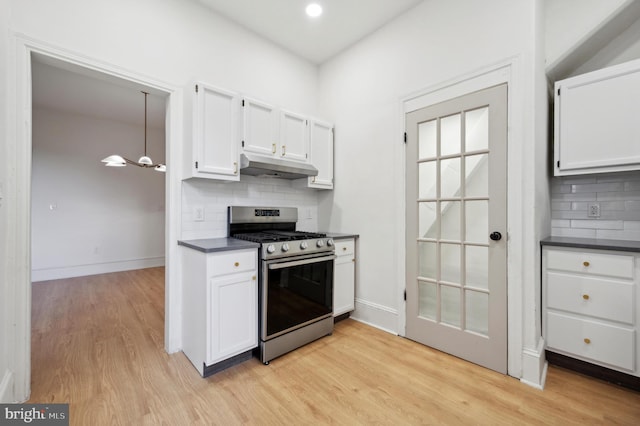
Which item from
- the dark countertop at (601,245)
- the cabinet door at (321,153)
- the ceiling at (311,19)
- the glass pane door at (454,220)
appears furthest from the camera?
the cabinet door at (321,153)

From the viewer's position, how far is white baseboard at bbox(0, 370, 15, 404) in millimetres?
1392

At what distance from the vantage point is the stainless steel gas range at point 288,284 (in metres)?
2.10

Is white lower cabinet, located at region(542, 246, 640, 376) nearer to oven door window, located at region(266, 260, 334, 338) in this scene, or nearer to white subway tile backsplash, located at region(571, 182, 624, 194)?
white subway tile backsplash, located at region(571, 182, 624, 194)

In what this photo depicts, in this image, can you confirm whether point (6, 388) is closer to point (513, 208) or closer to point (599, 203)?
point (513, 208)

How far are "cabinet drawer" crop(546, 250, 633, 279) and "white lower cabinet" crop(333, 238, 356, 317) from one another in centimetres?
160

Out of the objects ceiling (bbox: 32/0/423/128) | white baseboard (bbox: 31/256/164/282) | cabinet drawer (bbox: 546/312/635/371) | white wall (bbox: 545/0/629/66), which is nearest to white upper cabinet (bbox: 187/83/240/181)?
ceiling (bbox: 32/0/423/128)

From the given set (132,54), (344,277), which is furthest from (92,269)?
(344,277)

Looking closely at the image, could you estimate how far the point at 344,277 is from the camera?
279 centimetres

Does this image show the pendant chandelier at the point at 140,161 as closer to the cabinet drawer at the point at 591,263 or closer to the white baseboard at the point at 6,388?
the white baseboard at the point at 6,388

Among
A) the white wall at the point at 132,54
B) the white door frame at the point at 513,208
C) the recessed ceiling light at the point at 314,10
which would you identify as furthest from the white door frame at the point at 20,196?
the white door frame at the point at 513,208

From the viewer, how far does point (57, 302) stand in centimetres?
347

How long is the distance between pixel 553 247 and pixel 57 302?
5327 mm

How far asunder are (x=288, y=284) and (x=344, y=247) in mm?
795

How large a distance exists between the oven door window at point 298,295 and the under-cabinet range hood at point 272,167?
896 mm
